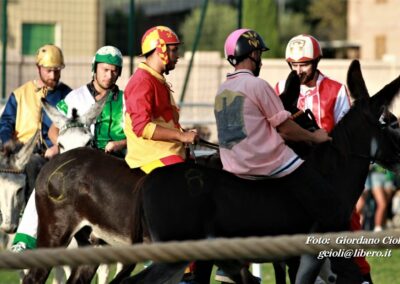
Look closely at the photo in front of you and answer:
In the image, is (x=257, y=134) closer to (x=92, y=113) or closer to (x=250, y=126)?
(x=250, y=126)

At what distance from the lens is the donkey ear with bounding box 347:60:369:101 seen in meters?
8.07

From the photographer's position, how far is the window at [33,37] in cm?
2635

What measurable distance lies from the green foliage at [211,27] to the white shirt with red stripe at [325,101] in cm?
3611

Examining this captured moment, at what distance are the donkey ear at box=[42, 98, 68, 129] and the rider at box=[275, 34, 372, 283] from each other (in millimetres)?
1870

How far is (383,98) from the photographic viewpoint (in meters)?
7.99

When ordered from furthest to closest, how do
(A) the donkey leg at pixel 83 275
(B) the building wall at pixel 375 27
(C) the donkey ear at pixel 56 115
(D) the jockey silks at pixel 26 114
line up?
(B) the building wall at pixel 375 27
(D) the jockey silks at pixel 26 114
(C) the donkey ear at pixel 56 115
(A) the donkey leg at pixel 83 275

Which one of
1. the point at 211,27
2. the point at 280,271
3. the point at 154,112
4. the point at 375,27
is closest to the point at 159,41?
the point at 154,112

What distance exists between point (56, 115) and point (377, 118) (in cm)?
272

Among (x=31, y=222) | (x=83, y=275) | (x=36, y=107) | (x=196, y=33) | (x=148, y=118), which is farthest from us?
(x=196, y=33)

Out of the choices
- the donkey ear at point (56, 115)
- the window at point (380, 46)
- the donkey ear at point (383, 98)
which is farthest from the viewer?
the window at point (380, 46)

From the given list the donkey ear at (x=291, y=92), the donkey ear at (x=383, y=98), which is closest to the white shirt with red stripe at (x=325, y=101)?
the donkey ear at (x=291, y=92)

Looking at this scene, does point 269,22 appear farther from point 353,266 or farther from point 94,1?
point 353,266

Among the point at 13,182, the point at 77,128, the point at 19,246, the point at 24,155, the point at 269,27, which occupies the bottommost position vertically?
the point at 19,246

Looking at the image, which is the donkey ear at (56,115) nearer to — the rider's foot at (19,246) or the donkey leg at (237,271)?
the rider's foot at (19,246)
